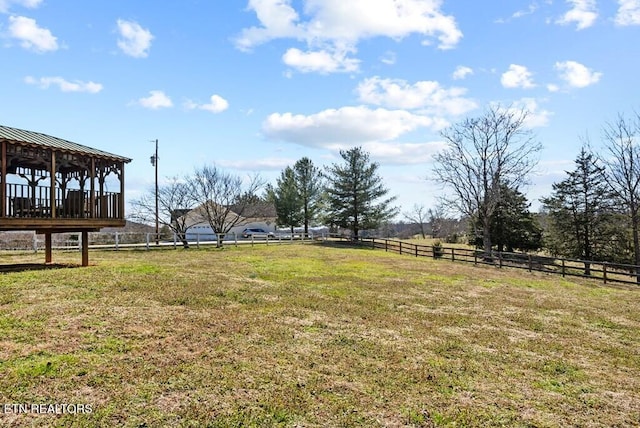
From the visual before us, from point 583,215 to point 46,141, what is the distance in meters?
32.5

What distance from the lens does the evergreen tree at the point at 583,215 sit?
2822 cm

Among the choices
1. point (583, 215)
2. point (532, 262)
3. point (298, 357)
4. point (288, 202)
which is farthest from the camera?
point (288, 202)

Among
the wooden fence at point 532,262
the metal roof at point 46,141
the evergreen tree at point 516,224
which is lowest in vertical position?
the wooden fence at point 532,262

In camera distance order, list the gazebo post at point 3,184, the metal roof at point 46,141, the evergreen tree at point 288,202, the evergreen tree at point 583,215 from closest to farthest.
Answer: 1. the gazebo post at point 3,184
2. the metal roof at point 46,141
3. the evergreen tree at point 583,215
4. the evergreen tree at point 288,202

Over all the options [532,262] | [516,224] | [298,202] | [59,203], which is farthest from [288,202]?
[59,203]

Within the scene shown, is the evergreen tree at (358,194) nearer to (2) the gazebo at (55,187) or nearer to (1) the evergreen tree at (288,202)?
(1) the evergreen tree at (288,202)

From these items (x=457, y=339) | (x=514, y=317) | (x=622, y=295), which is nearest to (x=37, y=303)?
(x=457, y=339)

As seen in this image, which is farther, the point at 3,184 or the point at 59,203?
the point at 59,203

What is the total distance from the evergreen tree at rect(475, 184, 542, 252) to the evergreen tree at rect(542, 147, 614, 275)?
1540 millimetres

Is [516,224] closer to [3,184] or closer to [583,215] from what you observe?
[583,215]

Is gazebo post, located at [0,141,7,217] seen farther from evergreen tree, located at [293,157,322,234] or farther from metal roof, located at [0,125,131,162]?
evergreen tree, located at [293,157,322,234]

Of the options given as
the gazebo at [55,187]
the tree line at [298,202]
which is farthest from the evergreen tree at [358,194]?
the gazebo at [55,187]

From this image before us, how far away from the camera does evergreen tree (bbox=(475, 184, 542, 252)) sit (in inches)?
1246

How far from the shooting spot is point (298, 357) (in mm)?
5477
